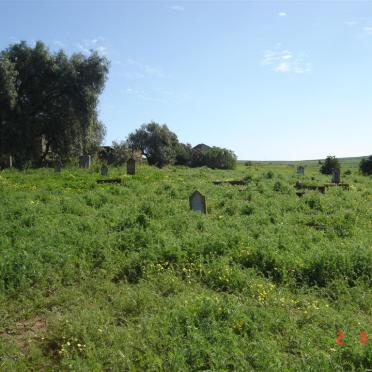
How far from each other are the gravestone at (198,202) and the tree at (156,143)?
41496mm

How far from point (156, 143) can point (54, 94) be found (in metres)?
23.8

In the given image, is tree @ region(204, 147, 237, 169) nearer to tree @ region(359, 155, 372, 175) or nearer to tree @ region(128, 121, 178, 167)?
tree @ region(128, 121, 178, 167)

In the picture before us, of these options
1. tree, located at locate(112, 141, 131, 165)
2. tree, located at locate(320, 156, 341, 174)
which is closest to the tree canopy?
tree, located at locate(112, 141, 131, 165)

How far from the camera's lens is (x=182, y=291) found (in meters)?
5.40

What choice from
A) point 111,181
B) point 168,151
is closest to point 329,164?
point 168,151

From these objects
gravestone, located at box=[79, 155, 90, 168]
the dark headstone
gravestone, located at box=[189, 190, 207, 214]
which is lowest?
gravestone, located at box=[189, 190, 207, 214]

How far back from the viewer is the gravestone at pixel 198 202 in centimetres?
1065

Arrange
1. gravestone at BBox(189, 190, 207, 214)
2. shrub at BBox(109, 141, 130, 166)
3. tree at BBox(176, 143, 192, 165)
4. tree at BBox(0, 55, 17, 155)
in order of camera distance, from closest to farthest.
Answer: gravestone at BBox(189, 190, 207, 214) < tree at BBox(0, 55, 17, 155) < shrub at BBox(109, 141, 130, 166) < tree at BBox(176, 143, 192, 165)

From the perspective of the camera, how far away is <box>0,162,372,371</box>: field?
3.73 metres

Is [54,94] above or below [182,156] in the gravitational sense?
above

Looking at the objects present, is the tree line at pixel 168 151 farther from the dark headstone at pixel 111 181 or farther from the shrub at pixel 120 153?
the dark headstone at pixel 111 181

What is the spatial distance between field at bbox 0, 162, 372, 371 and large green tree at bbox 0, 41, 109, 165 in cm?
2128

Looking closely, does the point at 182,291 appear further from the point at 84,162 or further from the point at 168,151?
the point at 168,151

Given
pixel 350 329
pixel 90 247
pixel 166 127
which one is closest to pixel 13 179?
pixel 90 247
